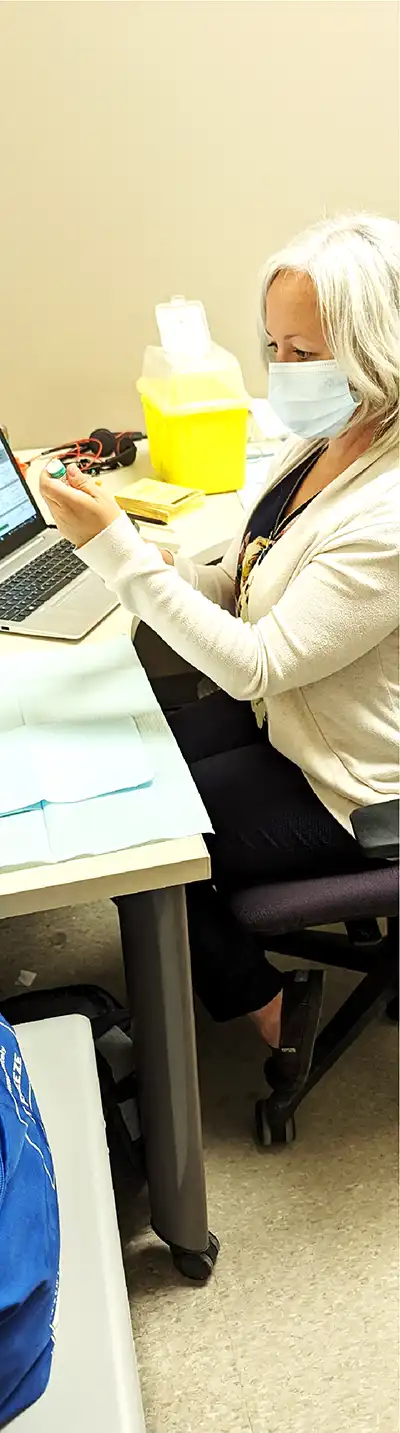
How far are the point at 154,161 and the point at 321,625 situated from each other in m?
1.22


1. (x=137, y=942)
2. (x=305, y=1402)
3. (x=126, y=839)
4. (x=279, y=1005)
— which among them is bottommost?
(x=305, y=1402)

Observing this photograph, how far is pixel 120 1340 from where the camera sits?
87 cm

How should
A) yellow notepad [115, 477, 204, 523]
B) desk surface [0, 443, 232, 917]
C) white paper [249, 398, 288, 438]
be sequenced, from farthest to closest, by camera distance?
1. white paper [249, 398, 288, 438]
2. yellow notepad [115, 477, 204, 523]
3. desk surface [0, 443, 232, 917]

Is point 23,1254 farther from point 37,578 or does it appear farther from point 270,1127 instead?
point 37,578

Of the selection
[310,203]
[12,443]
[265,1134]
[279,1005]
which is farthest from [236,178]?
[265,1134]

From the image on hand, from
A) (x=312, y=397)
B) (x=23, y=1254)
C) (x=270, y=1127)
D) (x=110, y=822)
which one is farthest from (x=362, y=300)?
(x=270, y=1127)

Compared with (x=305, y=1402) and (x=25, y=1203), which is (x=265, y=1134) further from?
(x=25, y=1203)

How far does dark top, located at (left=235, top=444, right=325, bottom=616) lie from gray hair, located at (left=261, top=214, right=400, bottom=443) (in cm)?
→ 22

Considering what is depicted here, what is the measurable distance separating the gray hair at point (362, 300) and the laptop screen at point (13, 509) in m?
0.57

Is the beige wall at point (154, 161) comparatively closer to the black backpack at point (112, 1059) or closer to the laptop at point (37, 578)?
the laptop at point (37, 578)

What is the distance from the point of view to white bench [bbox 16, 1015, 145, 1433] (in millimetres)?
831

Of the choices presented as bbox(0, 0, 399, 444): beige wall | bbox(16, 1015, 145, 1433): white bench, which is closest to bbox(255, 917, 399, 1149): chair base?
bbox(16, 1015, 145, 1433): white bench

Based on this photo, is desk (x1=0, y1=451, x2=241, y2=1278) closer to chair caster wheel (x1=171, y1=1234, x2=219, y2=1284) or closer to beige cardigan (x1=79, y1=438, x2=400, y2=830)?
chair caster wheel (x1=171, y1=1234, x2=219, y2=1284)

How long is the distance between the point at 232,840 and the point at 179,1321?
23.1 inches
